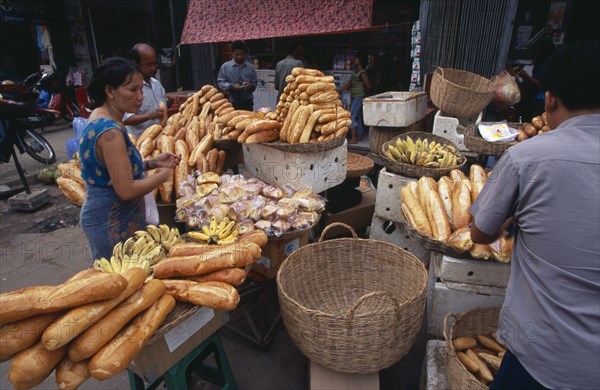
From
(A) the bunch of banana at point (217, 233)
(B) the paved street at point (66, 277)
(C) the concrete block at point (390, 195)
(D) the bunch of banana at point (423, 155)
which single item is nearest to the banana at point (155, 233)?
(A) the bunch of banana at point (217, 233)

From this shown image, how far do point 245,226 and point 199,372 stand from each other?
1.01 m

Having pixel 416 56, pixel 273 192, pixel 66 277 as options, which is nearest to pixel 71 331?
pixel 273 192

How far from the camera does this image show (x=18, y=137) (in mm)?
5836

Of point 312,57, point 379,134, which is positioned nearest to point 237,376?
point 379,134

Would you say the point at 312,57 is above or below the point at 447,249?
above

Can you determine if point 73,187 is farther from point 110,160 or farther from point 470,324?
point 470,324

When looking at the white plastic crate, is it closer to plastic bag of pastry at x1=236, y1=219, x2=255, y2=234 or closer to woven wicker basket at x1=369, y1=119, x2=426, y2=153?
woven wicker basket at x1=369, y1=119, x2=426, y2=153

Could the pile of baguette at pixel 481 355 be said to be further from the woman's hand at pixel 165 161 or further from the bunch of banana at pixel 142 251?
the woman's hand at pixel 165 161

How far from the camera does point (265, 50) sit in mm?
9398

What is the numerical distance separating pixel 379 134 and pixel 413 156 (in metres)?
2.22

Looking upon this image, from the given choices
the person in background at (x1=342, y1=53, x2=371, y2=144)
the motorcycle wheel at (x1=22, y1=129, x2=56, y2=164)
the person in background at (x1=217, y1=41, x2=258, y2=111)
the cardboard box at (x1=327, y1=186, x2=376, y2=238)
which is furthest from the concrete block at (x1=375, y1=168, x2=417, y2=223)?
the motorcycle wheel at (x1=22, y1=129, x2=56, y2=164)

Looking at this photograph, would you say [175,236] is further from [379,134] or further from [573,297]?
[379,134]

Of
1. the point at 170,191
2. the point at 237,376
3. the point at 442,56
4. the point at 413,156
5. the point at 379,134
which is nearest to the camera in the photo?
the point at 237,376

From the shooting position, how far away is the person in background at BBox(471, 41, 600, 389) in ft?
3.66
